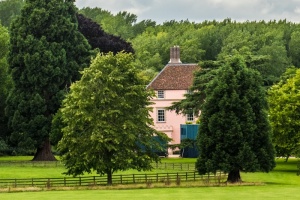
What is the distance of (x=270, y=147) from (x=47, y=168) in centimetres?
2245

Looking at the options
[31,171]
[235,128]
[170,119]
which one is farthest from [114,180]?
[170,119]

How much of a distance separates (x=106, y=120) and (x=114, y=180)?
16.8ft

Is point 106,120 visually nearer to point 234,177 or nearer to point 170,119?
point 234,177

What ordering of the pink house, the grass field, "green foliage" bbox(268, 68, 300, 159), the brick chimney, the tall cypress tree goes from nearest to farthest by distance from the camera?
the grass field → "green foliage" bbox(268, 68, 300, 159) → the tall cypress tree → the pink house → the brick chimney

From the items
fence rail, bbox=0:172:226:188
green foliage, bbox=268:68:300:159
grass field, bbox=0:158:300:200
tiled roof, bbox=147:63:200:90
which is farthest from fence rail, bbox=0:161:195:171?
tiled roof, bbox=147:63:200:90

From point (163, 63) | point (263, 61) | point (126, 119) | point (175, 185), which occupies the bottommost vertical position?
point (175, 185)

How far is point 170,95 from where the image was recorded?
115m

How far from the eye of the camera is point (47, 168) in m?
88.0

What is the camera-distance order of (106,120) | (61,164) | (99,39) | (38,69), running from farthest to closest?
(99,39) → (38,69) → (61,164) → (106,120)

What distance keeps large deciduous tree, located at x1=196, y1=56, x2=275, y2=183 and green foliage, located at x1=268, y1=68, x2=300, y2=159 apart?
1184 centimetres

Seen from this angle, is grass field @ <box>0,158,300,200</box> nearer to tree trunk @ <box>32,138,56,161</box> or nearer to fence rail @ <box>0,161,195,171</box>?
fence rail @ <box>0,161,195,171</box>

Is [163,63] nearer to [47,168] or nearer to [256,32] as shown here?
[256,32]

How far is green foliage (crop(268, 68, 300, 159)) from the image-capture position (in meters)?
87.8

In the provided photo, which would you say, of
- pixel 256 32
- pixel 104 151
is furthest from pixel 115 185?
pixel 256 32
